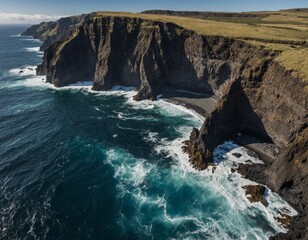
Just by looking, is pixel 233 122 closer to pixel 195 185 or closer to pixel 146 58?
pixel 195 185

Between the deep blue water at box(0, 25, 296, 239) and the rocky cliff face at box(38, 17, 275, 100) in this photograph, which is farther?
the rocky cliff face at box(38, 17, 275, 100)

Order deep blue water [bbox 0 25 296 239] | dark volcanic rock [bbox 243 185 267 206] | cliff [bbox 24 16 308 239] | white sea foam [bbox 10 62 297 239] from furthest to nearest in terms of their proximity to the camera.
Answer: cliff [bbox 24 16 308 239]
dark volcanic rock [bbox 243 185 267 206]
white sea foam [bbox 10 62 297 239]
deep blue water [bbox 0 25 296 239]

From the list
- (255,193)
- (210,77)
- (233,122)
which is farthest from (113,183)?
(210,77)

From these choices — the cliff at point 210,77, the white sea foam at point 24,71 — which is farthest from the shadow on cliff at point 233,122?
the white sea foam at point 24,71

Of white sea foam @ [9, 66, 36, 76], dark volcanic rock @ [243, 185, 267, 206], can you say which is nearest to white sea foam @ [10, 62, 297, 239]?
dark volcanic rock @ [243, 185, 267, 206]

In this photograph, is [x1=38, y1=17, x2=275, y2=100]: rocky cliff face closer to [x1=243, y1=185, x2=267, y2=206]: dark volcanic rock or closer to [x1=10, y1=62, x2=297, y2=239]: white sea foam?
[x1=10, y1=62, x2=297, y2=239]: white sea foam

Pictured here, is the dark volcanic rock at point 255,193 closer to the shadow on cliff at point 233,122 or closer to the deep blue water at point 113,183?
the deep blue water at point 113,183

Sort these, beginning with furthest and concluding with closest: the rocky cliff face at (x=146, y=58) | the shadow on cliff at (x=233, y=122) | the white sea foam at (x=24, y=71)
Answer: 1. the white sea foam at (x=24, y=71)
2. the rocky cliff face at (x=146, y=58)
3. the shadow on cliff at (x=233, y=122)
